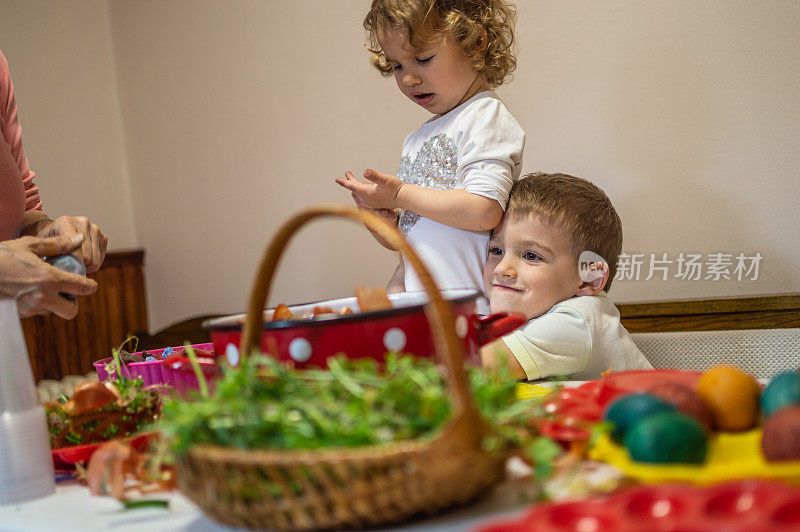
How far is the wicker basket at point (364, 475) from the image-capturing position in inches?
19.5

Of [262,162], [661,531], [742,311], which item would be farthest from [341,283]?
[661,531]

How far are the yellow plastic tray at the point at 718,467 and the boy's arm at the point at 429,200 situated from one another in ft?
2.72

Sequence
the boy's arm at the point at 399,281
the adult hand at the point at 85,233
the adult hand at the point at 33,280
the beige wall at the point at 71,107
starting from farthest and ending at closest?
the beige wall at the point at 71,107 < the boy's arm at the point at 399,281 < the adult hand at the point at 85,233 < the adult hand at the point at 33,280

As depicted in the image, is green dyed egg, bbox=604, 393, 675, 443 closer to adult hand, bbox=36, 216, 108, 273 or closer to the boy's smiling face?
adult hand, bbox=36, 216, 108, 273

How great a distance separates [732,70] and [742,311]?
65cm

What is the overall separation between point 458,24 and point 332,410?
1.17 metres

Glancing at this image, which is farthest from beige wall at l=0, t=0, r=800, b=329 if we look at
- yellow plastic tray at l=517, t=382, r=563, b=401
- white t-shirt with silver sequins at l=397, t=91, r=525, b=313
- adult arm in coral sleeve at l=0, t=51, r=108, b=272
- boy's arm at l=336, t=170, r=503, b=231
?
adult arm in coral sleeve at l=0, t=51, r=108, b=272

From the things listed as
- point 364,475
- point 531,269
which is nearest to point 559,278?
point 531,269

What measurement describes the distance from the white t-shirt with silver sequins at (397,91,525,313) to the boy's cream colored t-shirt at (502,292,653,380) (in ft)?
0.62

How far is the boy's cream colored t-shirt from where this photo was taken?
1318 millimetres

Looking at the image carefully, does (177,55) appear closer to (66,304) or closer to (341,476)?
(66,304)

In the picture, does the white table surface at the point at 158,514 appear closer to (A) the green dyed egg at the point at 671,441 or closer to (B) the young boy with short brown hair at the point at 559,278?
(A) the green dyed egg at the point at 671,441

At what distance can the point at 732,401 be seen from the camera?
0.66 metres

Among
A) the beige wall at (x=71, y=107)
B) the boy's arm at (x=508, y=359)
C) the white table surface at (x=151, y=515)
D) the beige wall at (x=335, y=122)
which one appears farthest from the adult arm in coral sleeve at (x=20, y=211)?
the beige wall at (x=71, y=107)
